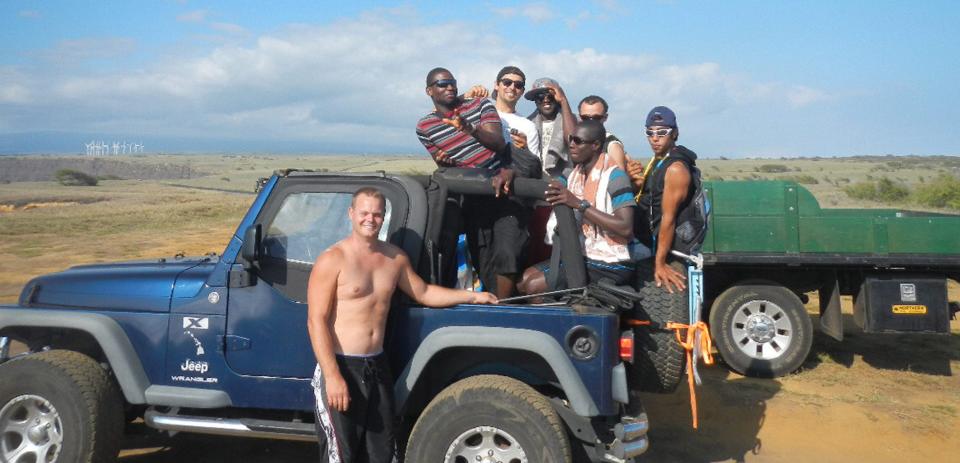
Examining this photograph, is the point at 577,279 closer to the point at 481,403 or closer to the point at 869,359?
the point at 481,403

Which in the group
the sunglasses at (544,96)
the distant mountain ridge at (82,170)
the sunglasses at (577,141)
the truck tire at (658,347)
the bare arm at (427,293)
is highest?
the distant mountain ridge at (82,170)

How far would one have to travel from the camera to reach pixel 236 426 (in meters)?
4.18

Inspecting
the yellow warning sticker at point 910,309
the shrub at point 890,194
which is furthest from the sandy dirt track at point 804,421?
the shrub at point 890,194

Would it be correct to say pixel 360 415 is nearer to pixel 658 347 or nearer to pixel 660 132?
pixel 658 347

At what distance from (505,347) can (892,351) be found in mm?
6487

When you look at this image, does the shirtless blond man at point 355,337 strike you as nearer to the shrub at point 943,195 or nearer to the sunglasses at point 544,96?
the sunglasses at point 544,96

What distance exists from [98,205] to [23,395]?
2799cm

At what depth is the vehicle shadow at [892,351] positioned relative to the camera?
799cm

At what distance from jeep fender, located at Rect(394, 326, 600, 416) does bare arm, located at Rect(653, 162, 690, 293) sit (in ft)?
3.36

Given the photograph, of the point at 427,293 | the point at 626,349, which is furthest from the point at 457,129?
the point at 626,349

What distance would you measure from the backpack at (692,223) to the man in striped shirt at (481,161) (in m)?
0.99

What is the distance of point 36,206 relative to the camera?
30.5 m

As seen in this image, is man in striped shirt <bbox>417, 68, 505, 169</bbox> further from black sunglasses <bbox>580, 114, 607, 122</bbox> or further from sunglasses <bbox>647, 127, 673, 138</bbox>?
sunglasses <bbox>647, 127, 673, 138</bbox>

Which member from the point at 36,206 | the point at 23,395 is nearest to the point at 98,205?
the point at 36,206
